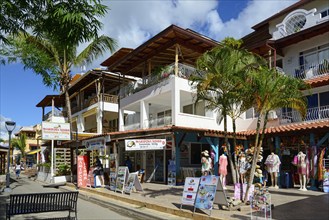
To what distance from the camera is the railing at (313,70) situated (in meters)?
18.8

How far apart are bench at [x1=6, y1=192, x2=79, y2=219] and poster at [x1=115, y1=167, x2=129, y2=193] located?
251 inches

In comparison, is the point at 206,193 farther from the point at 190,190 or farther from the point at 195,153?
the point at 195,153

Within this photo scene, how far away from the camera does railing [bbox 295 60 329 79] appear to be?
18781mm

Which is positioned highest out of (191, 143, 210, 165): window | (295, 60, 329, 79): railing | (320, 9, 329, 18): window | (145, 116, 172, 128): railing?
(320, 9, 329, 18): window

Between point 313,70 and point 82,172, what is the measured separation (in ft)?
47.0

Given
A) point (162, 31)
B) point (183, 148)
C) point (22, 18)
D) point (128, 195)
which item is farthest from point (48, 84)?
point (22, 18)

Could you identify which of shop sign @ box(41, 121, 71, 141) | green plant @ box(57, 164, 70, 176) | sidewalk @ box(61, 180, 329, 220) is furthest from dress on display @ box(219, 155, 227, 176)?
green plant @ box(57, 164, 70, 176)

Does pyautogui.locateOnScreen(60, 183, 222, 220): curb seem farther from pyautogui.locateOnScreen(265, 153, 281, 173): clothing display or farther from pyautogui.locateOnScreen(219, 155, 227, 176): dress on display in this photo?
pyautogui.locateOnScreen(265, 153, 281, 173): clothing display

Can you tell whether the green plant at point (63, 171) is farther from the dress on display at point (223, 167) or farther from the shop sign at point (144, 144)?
the dress on display at point (223, 167)

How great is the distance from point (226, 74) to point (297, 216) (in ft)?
15.1

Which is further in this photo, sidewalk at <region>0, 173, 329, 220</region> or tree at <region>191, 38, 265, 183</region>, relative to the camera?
tree at <region>191, 38, 265, 183</region>

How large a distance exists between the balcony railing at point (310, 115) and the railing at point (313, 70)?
205 cm

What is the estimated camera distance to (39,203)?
812 cm

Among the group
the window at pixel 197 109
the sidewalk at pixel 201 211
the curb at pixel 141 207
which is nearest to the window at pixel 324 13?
the window at pixel 197 109
